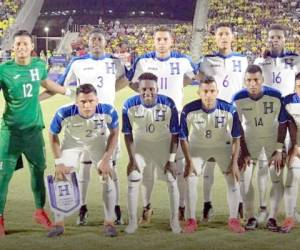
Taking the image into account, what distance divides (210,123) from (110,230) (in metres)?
1.49

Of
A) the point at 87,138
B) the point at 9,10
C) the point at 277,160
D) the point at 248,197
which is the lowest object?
the point at 248,197

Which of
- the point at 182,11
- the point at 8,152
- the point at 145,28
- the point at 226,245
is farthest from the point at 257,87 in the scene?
the point at 182,11

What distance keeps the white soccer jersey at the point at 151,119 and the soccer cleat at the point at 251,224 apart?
3.97 feet

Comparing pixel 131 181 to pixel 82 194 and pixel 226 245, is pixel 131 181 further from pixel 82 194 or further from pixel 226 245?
pixel 226 245

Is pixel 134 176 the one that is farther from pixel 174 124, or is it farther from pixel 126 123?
pixel 174 124

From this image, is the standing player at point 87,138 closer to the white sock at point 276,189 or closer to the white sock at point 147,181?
the white sock at point 147,181

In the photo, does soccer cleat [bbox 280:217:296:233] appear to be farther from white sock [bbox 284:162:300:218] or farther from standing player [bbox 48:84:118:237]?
standing player [bbox 48:84:118:237]

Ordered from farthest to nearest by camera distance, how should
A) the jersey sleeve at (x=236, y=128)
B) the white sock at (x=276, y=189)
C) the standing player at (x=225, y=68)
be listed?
the standing player at (x=225, y=68) → the white sock at (x=276, y=189) → the jersey sleeve at (x=236, y=128)

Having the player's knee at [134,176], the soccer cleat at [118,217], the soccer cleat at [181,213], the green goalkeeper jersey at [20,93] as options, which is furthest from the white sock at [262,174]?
the green goalkeeper jersey at [20,93]

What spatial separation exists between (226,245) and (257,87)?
1.71 m

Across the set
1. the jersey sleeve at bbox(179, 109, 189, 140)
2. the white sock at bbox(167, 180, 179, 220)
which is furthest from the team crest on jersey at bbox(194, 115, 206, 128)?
the white sock at bbox(167, 180, 179, 220)

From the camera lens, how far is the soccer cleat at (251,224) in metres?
6.27

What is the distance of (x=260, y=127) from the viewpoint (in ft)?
21.2

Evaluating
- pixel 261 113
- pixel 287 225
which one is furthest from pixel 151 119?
pixel 287 225
